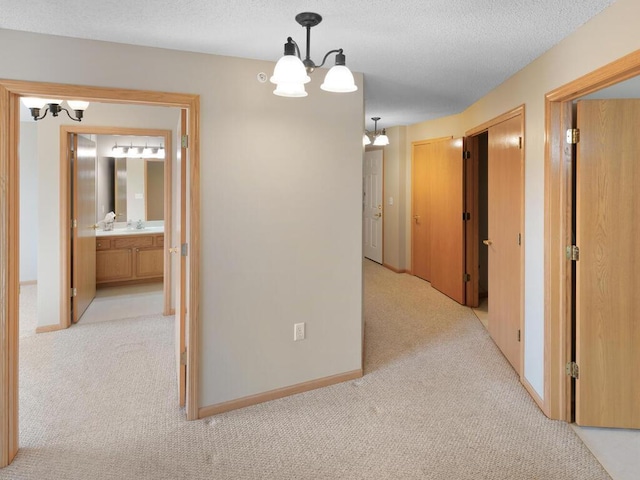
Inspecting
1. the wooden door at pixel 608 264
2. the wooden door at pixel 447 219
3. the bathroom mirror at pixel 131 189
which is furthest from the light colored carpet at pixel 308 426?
the bathroom mirror at pixel 131 189

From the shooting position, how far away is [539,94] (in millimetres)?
2590

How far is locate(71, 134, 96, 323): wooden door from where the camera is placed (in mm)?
4137

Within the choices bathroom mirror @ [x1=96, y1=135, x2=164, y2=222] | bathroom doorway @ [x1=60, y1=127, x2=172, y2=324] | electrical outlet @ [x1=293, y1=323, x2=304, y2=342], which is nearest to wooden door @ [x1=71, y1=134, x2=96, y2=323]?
bathroom doorway @ [x1=60, y1=127, x2=172, y2=324]

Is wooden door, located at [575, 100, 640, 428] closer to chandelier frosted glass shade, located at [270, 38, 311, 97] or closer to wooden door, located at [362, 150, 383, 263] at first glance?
chandelier frosted glass shade, located at [270, 38, 311, 97]

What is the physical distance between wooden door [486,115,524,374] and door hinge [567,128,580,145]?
1.76 ft

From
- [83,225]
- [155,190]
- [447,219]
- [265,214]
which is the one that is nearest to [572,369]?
[265,214]

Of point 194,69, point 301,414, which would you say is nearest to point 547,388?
point 301,414

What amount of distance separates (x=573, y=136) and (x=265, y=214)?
6.22 feet

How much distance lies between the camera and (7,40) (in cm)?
204

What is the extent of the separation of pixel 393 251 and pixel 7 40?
5430mm

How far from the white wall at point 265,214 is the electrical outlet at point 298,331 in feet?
0.12

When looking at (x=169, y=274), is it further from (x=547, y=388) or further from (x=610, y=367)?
(x=610, y=367)

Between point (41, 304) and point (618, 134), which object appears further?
point (41, 304)

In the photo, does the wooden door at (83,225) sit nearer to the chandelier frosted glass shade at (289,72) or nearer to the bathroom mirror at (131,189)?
the bathroom mirror at (131,189)
